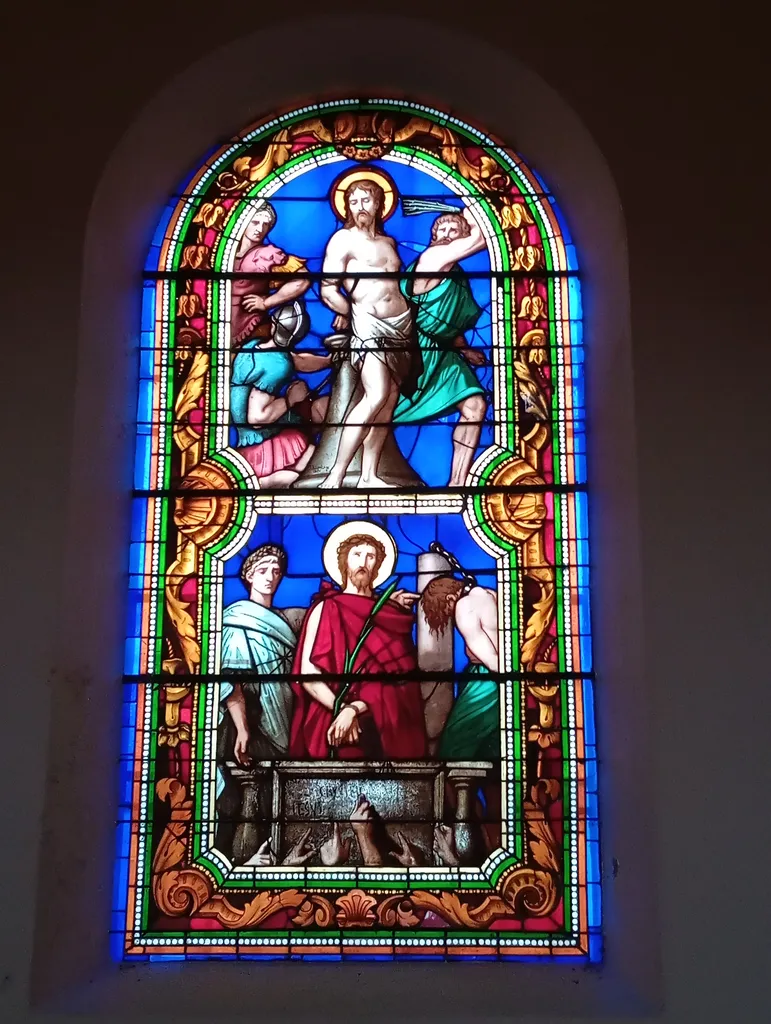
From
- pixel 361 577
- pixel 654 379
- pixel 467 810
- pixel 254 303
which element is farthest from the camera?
pixel 254 303

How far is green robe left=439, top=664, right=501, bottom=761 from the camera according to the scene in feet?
15.9

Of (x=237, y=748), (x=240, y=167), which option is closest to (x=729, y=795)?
(x=237, y=748)

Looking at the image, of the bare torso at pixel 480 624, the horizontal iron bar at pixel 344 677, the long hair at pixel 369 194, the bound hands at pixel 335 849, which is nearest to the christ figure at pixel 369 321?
the long hair at pixel 369 194

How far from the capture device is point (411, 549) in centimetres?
508

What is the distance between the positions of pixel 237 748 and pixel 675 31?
2.79m

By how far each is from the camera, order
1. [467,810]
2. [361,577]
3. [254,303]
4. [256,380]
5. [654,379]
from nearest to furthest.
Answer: [654,379] → [467,810] → [361,577] → [256,380] → [254,303]

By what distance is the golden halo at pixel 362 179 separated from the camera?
5539 mm

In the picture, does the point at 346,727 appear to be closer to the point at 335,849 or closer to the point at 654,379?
the point at 335,849

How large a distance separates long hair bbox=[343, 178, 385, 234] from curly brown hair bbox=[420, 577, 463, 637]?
1.36m

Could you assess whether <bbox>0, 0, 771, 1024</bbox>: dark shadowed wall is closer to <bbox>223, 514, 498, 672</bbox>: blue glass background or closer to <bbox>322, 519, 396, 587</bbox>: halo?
<bbox>223, 514, 498, 672</bbox>: blue glass background

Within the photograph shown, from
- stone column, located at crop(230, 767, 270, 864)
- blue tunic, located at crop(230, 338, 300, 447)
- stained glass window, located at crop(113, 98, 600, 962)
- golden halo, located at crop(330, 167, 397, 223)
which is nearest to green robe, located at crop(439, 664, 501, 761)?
stained glass window, located at crop(113, 98, 600, 962)

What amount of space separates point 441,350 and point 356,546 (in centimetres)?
78

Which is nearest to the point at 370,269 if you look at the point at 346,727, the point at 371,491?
the point at 371,491

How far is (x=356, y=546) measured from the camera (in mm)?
5078
